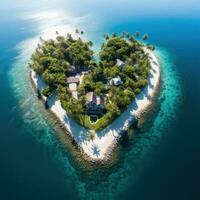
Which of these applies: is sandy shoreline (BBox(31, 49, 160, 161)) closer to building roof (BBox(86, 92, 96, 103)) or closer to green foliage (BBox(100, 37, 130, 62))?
building roof (BBox(86, 92, 96, 103))

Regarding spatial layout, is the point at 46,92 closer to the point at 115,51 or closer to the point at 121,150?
the point at 121,150

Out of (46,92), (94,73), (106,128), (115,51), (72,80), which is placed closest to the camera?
(106,128)

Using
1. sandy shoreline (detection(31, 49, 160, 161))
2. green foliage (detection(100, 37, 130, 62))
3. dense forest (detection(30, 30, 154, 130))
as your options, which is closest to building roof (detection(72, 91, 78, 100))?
dense forest (detection(30, 30, 154, 130))

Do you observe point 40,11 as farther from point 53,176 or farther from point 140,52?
point 53,176

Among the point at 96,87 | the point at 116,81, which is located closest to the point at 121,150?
the point at 96,87

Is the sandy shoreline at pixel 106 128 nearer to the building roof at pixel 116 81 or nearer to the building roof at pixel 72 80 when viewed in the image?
the building roof at pixel 116 81

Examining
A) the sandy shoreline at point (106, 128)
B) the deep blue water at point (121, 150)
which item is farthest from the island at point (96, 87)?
the deep blue water at point (121, 150)

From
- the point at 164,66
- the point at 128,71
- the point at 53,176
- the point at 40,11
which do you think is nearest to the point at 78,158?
the point at 53,176
